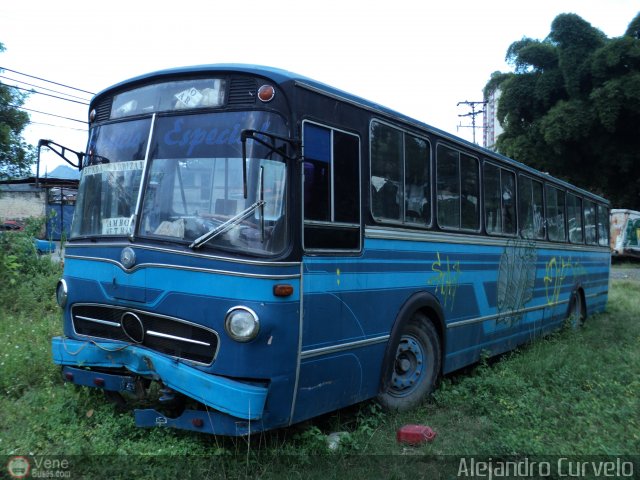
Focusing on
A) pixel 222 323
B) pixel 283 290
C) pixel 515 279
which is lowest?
pixel 222 323

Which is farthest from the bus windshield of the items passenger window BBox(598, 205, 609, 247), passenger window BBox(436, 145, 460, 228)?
passenger window BBox(598, 205, 609, 247)

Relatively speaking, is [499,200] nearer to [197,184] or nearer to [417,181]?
[417,181]

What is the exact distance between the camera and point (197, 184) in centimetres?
412

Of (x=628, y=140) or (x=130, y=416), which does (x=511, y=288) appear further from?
(x=628, y=140)

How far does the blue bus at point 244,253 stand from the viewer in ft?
12.7

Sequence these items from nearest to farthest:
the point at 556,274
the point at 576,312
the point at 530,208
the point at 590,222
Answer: the point at 530,208 < the point at 556,274 < the point at 576,312 < the point at 590,222

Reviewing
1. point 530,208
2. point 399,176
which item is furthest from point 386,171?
point 530,208

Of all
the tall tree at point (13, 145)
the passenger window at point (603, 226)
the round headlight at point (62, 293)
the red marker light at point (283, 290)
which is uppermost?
the tall tree at point (13, 145)

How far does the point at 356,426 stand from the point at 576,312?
7595 millimetres

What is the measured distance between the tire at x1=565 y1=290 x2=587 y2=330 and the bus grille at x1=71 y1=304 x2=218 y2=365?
821cm

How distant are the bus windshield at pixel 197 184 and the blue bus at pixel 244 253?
12mm

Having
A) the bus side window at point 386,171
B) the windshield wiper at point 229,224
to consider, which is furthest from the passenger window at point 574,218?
the windshield wiper at point 229,224

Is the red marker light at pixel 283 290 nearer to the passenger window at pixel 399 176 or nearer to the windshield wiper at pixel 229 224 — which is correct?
the windshield wiper at pixel 229 224

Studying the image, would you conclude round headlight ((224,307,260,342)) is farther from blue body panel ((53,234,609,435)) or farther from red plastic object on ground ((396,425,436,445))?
red plastic object on ground ((396,425,436,445))
